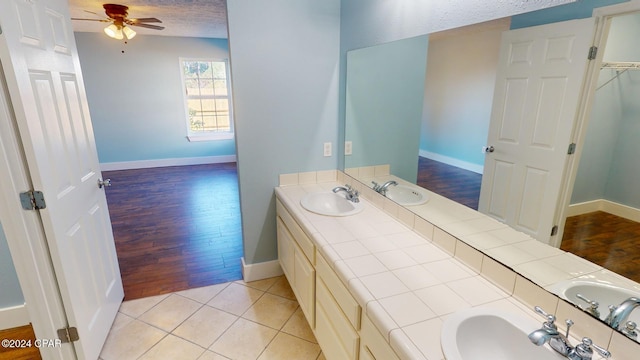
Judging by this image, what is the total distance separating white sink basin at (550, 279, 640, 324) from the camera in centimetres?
94

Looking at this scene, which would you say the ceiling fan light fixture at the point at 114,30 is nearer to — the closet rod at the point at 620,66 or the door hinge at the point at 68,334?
the door hinge at the point at 68,334

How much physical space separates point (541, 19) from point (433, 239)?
3.27 feet

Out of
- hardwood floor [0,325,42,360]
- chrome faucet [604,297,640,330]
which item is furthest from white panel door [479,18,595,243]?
hardwood floor [0,325,42,360]

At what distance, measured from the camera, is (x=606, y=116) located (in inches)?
37.6

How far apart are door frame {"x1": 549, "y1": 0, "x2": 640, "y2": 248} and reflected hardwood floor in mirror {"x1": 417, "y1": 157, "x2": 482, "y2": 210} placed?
36cm

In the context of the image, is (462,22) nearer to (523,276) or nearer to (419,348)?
(523,276)

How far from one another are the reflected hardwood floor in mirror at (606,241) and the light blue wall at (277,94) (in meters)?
1.73

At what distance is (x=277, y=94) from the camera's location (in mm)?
2324

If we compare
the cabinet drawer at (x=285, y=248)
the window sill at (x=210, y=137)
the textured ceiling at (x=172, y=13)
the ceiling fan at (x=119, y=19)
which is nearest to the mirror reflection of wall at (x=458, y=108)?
the cabinet drawer at (x=285, y=248)

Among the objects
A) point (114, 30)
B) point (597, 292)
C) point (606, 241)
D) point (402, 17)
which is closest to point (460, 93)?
point (402, 17)

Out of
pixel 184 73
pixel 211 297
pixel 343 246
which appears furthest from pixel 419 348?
pixel 184 73

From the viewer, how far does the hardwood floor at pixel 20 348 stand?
1891 mm

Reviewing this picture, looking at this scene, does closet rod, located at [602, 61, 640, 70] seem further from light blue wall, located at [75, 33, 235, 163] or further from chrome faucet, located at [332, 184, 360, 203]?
light blue wall, located at [75, 33, 235, 163]

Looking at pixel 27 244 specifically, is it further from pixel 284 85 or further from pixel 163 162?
pixel 163 162
